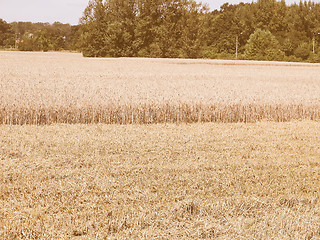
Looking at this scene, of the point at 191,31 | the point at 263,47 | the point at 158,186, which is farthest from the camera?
the point at 263,47

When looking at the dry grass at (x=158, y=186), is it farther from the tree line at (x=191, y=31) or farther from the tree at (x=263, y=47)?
the tree at (x=263, y=47)

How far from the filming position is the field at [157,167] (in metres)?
3.42

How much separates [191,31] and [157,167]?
4296 centimetres

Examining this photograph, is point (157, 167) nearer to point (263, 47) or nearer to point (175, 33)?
point (175, 33)

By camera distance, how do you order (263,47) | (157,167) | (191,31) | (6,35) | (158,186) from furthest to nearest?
(6,35) < (263,47) < (191,31) < (157,167) < (158,186)

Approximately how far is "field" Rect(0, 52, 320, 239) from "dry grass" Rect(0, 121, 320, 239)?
0.01 m

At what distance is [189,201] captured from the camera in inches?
152

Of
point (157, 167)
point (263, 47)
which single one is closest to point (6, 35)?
point (263, 47)

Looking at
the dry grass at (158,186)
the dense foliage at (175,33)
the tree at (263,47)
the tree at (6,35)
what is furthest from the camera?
the tree at (6,35)

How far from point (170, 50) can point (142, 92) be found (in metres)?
35.4

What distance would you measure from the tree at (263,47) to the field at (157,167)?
42476 mm

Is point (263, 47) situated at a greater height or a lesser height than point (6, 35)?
lesser

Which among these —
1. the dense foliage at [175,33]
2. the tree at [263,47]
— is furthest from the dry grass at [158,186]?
the tree at [263,47]

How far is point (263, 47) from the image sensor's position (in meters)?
51.1
